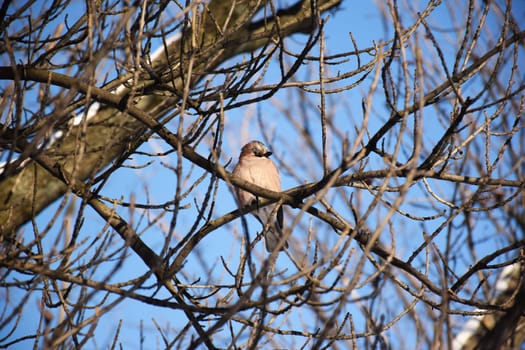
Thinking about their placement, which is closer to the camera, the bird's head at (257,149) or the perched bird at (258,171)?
the perched bird at (258,171)

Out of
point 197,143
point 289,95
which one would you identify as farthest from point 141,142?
point 289,95

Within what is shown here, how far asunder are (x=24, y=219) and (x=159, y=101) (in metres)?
1.60

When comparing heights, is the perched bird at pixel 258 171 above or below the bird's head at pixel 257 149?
below

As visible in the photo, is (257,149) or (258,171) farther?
(257,149)

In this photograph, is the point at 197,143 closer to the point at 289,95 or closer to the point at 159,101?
the point at 159,101

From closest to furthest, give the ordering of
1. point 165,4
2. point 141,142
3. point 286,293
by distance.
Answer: point 286,293 < point 165,4 < point 141,142

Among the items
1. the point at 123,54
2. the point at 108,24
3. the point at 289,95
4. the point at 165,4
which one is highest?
the point at 289,95

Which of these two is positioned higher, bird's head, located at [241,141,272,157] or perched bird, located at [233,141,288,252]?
bird's head, located at [241,141,272,157]

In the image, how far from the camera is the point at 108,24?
3293mm

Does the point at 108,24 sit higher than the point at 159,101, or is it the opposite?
the point at 159,101

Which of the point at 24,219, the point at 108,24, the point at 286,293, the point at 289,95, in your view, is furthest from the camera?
the point at 289,95

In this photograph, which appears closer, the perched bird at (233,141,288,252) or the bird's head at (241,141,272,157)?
the perched bird at (233,141,288,252)

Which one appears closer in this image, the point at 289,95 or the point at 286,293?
the point at 286,293

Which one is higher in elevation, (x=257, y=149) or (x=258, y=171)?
(x=257, y=149)
